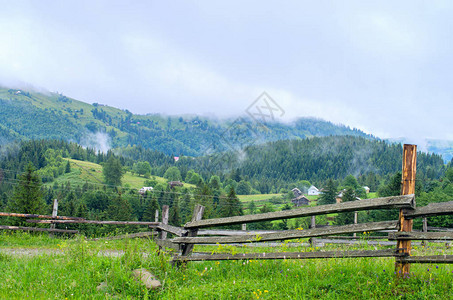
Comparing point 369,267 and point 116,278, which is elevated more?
point 369,267

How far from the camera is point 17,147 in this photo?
186000 millimetres

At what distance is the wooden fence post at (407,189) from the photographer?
4895mm

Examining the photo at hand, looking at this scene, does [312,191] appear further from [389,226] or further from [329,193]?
[389,226]

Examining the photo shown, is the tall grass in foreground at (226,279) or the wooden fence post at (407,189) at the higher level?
the wooden fence post at (407,189)

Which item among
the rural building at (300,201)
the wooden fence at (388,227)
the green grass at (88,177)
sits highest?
the wooden fence at (388,227)

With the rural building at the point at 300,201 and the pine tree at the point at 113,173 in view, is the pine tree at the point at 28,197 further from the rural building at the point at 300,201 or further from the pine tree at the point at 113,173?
the rural building at the point at 300,201

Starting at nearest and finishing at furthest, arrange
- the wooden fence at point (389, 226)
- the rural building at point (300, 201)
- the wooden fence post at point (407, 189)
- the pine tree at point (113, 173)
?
the wooden fence at point (389, 226) → the wooden fence post at point (407, 189) → the rural building at point (300, 201) → the pine tree at point (113, 173)

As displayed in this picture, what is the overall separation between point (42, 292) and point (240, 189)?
182m

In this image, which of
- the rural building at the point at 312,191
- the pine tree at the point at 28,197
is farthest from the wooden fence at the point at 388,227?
the rural building at the point at 312,191

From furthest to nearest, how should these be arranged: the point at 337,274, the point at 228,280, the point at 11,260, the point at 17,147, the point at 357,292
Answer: the point at 17,147, the point at 11,260, the point at 228,280, the point at 337,274, the point at 357,292

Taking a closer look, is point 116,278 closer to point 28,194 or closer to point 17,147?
point 28,194

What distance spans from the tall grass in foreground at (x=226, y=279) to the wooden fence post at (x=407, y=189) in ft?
0.52

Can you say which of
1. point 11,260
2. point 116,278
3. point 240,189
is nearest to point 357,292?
point 116,278

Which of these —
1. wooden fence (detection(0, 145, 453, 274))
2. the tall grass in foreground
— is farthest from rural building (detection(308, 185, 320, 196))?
wooden fence (detection(0, 145, 453, 274))
